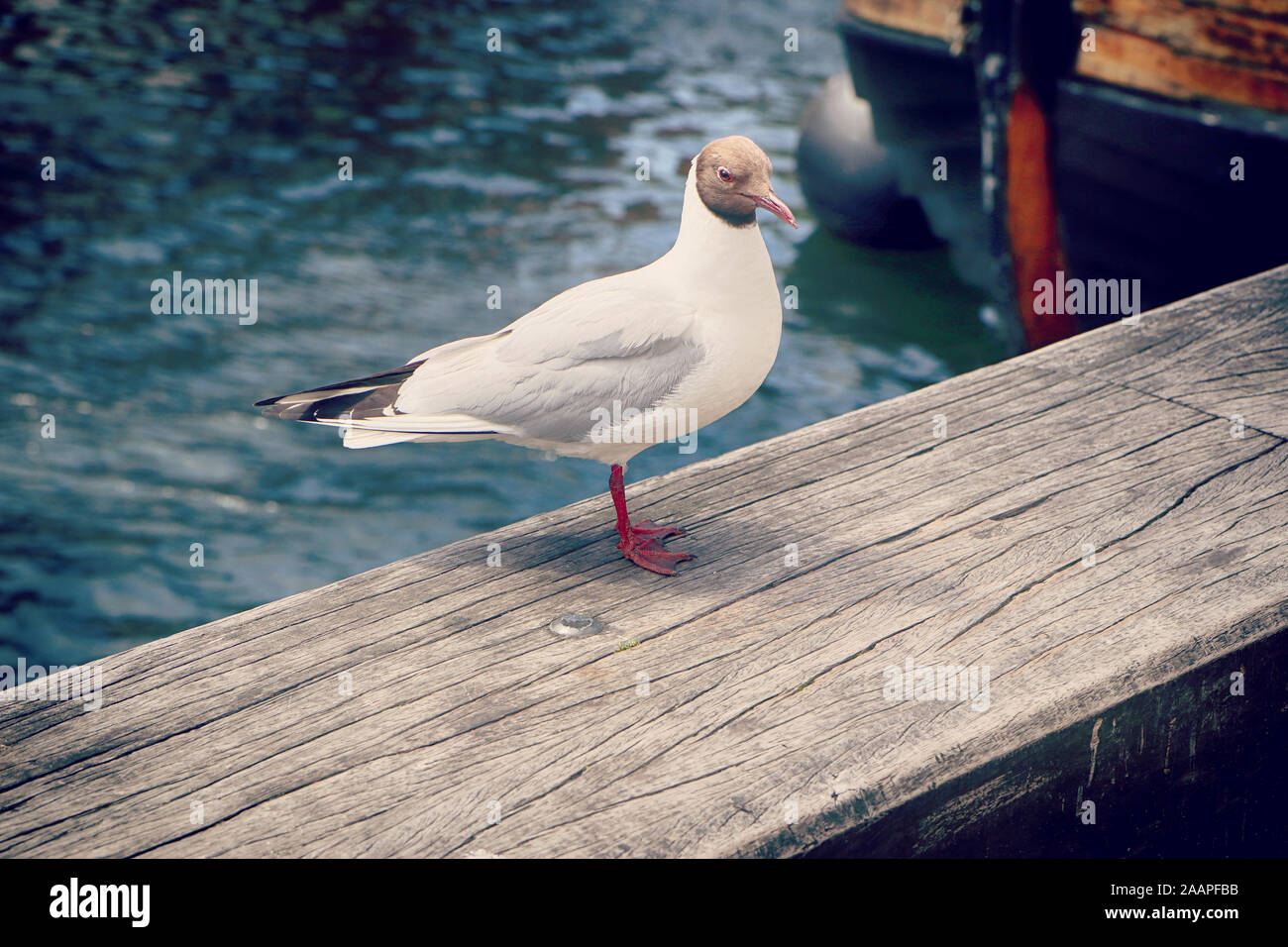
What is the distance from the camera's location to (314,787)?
172 cm

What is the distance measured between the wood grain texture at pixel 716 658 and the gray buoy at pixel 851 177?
603 centimetres

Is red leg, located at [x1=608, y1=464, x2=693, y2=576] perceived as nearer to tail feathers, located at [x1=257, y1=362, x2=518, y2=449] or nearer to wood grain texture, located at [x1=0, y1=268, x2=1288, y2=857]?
wood grain texture, located at [x1=0, y1=268, x2=1288, y2=857]

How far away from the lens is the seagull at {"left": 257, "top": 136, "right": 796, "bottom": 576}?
7.80 feet

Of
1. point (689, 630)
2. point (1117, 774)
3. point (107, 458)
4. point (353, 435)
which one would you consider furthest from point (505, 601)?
point (107, 458)

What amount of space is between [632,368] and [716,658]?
2.21 feet

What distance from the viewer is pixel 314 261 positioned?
25.6 ft

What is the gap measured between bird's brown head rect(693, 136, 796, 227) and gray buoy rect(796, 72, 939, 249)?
6451mm

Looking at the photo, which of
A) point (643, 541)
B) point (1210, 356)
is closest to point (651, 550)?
point (643, 541)

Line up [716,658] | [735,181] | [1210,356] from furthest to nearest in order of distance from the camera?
[1210,356]
[735,181]
[716,658]

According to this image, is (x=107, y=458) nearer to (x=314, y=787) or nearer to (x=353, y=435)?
(x=353, y=435)

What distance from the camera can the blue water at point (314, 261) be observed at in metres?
5.43

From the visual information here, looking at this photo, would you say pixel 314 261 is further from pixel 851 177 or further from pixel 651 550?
pixel 651 550

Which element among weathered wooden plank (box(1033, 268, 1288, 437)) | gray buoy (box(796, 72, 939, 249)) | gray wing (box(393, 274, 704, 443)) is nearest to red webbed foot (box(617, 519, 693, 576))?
gray wing (box(393, 274, 704, 443))
